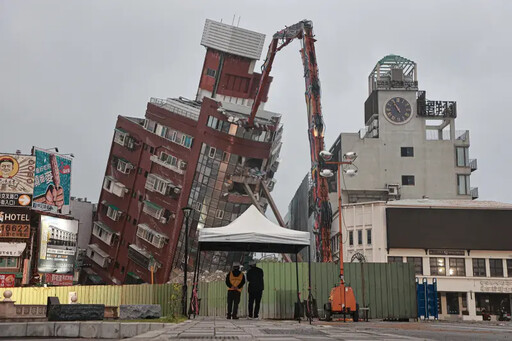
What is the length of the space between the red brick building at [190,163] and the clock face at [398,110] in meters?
12.9

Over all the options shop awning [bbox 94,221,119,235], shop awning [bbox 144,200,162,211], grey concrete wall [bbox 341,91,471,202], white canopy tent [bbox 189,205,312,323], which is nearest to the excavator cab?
white canopy tent [bbox 189,205,312,323]

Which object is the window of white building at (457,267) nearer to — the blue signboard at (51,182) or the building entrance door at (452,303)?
the building entrance door at (452,303)

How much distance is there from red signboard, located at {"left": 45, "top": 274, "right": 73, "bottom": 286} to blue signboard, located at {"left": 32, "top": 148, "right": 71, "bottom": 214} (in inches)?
260

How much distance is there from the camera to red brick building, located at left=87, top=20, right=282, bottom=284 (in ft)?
212

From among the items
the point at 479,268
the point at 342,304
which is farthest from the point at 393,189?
the point at 342,304

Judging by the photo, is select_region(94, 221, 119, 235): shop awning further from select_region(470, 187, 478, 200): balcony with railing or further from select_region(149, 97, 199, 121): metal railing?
select_region(470, 187, 478, 200): balcony with railing

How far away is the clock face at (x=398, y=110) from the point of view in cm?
7231

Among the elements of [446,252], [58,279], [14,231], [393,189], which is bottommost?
[58,279]

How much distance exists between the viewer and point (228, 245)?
960 inches

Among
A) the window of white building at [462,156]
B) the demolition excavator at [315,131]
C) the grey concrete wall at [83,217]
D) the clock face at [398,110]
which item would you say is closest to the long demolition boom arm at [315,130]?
the demolition excavator at [315,131]

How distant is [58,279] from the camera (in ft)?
208

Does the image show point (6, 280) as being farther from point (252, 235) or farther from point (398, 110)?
point (252, 235)

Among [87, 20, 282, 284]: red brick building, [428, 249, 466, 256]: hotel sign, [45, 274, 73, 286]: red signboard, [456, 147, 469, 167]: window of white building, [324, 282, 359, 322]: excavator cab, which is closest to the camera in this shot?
[324, 282, 359, 322]: excavator cab

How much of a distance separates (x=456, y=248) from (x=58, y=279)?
3786 centimetres
